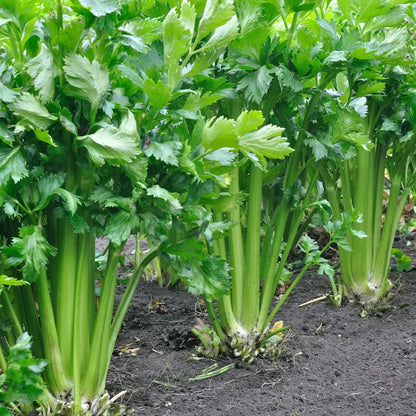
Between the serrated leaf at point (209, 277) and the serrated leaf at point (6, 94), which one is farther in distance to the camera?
the serrated leaf at point (209, 277)

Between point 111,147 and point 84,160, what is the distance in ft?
0.54

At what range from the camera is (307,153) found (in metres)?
2.50

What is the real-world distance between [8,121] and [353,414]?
1408 millimetres

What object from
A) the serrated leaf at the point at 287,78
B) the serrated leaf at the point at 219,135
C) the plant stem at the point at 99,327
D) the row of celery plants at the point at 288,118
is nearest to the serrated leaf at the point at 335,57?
the row of celery plants at the point at 288,118

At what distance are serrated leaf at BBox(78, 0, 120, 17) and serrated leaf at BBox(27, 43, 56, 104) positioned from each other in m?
0.16

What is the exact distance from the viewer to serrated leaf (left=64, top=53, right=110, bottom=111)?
153 centimetres

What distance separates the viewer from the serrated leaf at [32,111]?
150 cm

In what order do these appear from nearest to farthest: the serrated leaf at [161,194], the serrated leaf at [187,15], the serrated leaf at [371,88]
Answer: the serrated leaf at [161,194]
the serrated leaf at [187,15]
the serrated leaf at [371,88]

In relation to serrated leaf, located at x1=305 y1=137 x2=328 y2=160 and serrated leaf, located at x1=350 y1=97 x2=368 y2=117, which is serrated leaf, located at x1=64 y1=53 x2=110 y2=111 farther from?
serrated leaf, located at x1=350 y1=97 x2=368 y2=117

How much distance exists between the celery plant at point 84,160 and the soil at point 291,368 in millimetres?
355

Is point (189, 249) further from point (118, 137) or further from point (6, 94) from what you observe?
point (6, 94)

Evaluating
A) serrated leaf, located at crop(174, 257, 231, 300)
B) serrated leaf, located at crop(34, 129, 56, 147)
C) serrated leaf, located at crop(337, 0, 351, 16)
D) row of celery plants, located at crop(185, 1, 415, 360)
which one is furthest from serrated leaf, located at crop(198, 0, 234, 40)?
serrated leaf, located at crop(337, 0, 351, 16)

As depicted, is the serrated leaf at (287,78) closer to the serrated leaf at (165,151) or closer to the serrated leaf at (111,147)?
the serrated leaf at (165,151)

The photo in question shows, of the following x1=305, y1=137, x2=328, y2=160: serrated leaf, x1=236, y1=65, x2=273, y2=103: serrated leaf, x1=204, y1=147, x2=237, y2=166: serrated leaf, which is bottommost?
x1=305, y1=137, x2=328, y2=160: serrated leaf
